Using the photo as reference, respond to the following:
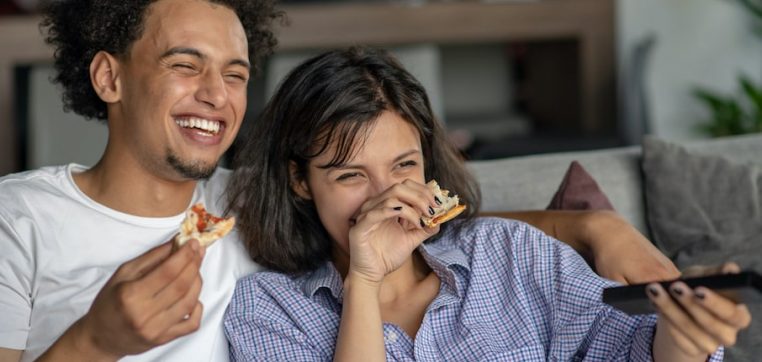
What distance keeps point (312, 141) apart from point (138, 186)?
13.4 inches

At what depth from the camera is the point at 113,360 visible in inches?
57.8

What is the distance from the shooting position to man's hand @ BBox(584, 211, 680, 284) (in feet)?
5.88

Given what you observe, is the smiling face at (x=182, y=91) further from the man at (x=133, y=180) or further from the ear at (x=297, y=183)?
the ear at (x=297, y=183)

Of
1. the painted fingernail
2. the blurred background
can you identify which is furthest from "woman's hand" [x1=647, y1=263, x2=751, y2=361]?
the blurred background

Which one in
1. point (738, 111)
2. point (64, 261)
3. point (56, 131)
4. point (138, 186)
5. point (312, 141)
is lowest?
point (56, 131)

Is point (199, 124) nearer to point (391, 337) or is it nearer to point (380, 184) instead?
point (380, 184)

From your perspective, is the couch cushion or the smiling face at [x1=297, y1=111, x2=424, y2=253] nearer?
the smiling face at [x1=297, y1=111, x2=424, y2=253]

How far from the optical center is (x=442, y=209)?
5.77ft

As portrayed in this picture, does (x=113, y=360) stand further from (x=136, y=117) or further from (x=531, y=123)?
(x=531, y=123)

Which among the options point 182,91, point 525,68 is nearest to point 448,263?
point 182,91

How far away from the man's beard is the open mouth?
2.4 inches

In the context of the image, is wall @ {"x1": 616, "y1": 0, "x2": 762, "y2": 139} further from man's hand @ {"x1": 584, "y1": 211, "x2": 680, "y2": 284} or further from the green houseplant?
man's hand @ {"x1": 584, "y1": 211, "x2": 680, "y2": 284}

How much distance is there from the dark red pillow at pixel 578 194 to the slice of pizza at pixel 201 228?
90 centimetres

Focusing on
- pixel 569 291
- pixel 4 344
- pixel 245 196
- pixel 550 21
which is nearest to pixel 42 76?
pixel 550 21
